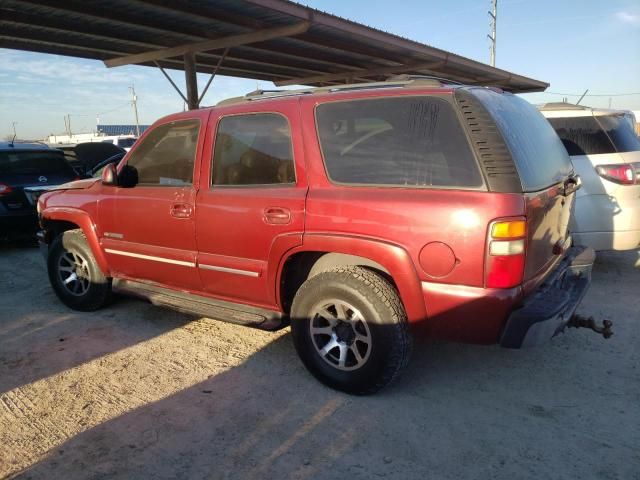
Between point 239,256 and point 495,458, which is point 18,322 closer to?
point 239,256

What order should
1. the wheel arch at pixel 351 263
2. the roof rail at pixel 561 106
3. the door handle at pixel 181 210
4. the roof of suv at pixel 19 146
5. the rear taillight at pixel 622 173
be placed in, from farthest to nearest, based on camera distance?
the roof of suv at pixel 19 146 → the roof rail at pixel 561 106 → the rear taillight at pixel 622 173 → the door handle at pixel 181 210 → the wheel arch at pixel 351 263

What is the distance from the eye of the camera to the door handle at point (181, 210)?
356 cm

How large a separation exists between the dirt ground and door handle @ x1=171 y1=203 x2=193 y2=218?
1061mm

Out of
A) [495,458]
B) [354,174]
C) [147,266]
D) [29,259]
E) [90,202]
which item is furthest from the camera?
[29,259]

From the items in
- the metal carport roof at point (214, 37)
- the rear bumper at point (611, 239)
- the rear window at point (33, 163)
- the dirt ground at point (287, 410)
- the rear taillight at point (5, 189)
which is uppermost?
the metal carport roof at point (214, 37)

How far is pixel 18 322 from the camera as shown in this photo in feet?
14.4

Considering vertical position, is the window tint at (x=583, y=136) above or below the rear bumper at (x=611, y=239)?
above

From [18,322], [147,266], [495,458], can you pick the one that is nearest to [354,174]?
[495,458]

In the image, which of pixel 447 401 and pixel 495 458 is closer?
pixel 495 458

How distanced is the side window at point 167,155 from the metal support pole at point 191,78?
6983 millimetres

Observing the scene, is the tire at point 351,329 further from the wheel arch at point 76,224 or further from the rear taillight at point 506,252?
the wheel arch at point 76,224

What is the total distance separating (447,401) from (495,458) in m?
0.57

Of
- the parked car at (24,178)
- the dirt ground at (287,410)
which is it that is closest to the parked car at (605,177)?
the dirt ground at (287,410)

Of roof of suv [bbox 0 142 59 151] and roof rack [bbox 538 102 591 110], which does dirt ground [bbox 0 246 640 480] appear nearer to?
roof rack [bbox 538 102 591 110]
